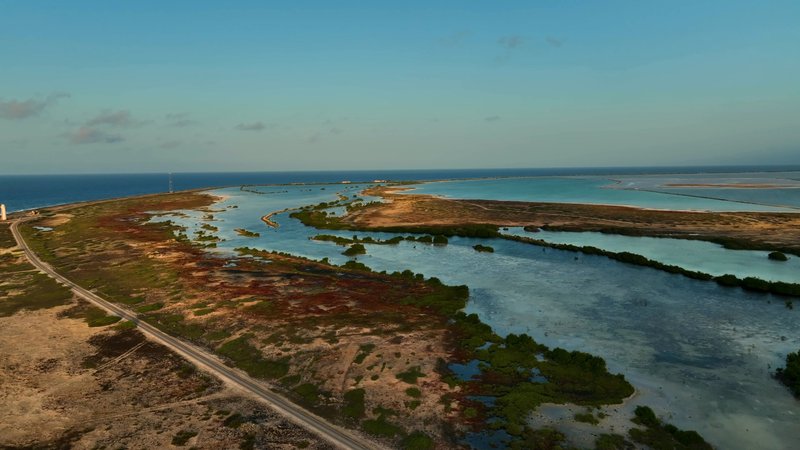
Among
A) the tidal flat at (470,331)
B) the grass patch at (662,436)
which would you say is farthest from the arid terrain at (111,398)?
the grass patch at (662,436)

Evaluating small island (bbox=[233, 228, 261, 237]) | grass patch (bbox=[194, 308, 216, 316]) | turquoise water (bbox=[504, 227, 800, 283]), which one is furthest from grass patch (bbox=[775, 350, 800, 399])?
small island (bbox=[233, 228, 261, 237])

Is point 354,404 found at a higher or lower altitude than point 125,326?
lower

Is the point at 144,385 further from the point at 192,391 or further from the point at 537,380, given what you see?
the point at 537,380

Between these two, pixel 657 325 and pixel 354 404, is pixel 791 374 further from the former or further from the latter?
pixel 354 404

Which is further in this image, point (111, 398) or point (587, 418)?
point (111, 398)

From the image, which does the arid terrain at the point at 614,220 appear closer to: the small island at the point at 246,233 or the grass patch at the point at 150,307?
the small island at the point at 246,233

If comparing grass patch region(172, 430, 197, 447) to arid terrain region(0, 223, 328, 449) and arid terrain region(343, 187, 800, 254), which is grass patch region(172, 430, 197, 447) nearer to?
arid terrain region(0, 223, 328, 449)

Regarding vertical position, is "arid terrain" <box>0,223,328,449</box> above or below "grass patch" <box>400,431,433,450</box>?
above

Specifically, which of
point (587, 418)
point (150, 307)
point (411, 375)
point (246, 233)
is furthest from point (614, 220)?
point (150, 307)
